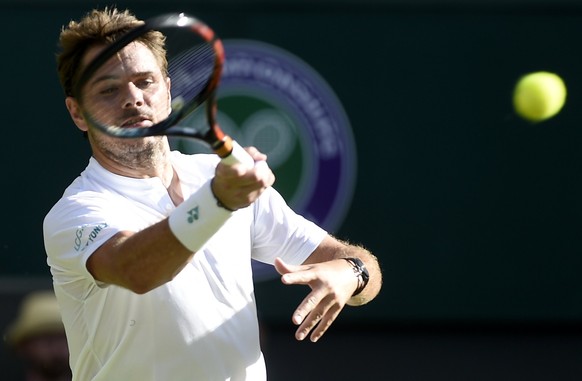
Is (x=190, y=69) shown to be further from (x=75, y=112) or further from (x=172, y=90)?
(x=75, y=112)

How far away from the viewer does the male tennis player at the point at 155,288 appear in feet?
10.5

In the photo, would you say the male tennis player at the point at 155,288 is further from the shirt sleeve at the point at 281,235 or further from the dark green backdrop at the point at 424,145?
the dark green backdrop at the point at 424,145

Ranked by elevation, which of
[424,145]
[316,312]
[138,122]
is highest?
[424,145]

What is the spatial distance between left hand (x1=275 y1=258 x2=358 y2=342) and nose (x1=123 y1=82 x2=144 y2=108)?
1.89ft

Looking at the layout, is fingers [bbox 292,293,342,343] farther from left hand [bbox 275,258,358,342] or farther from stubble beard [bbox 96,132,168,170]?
stubble beard [bbox 96,132,168,170]

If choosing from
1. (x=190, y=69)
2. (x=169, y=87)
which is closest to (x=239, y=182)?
(x=190, y=69)

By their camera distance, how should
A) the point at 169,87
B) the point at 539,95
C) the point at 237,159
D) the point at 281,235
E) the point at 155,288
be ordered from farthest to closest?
the point at 539,95
the point at 281,235
the point at 169,87
the point at 155,288
the point at 237,159

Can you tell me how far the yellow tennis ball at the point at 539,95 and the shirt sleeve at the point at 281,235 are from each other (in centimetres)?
243

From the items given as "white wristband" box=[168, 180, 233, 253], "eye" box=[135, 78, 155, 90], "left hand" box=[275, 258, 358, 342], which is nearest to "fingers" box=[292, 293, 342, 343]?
"left hand" box=[275, 258, 358, 342]

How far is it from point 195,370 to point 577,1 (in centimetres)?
339

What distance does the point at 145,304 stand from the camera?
10.8 ft

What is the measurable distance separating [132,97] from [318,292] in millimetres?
691

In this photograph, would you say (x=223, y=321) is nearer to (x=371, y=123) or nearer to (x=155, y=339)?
(x=155, y=339)

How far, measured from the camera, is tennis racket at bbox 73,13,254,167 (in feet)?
9.67
